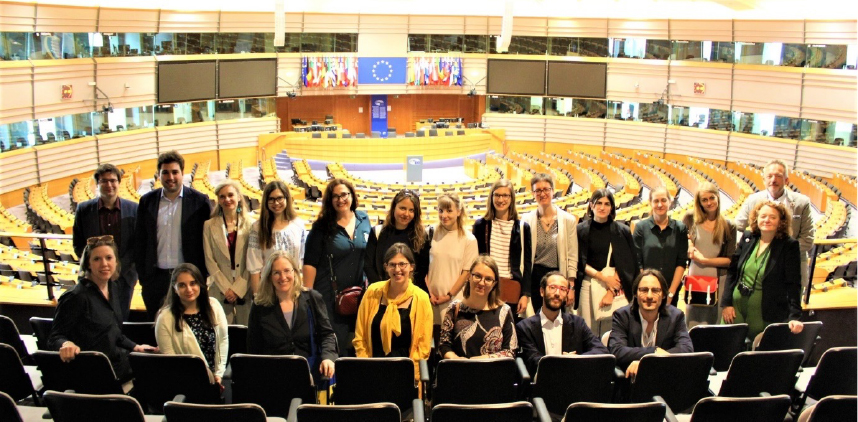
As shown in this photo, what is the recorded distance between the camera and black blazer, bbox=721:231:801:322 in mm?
5832

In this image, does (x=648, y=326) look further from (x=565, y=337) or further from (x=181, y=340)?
(x=181, y=340)

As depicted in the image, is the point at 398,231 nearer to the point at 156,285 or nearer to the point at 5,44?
the point at 156,285

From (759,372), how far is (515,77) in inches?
974

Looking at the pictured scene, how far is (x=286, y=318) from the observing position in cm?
520

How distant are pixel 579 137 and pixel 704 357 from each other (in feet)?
80.7

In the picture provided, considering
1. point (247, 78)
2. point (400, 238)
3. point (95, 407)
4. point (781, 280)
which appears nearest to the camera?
point (95, 407)

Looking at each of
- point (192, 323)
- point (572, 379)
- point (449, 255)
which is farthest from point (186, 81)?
point (572, 379)

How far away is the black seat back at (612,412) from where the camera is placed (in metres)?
4.16

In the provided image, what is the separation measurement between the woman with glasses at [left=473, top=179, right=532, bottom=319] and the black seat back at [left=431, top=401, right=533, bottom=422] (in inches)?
84.8

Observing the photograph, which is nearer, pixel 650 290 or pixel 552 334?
pixel 650 290

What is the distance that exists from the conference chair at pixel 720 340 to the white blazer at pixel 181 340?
3.11 m

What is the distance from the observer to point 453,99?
3241 cm

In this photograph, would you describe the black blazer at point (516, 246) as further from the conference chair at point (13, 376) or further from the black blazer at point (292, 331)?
the conference chair at point (13, 376)

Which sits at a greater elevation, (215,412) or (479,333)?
(479,333)
